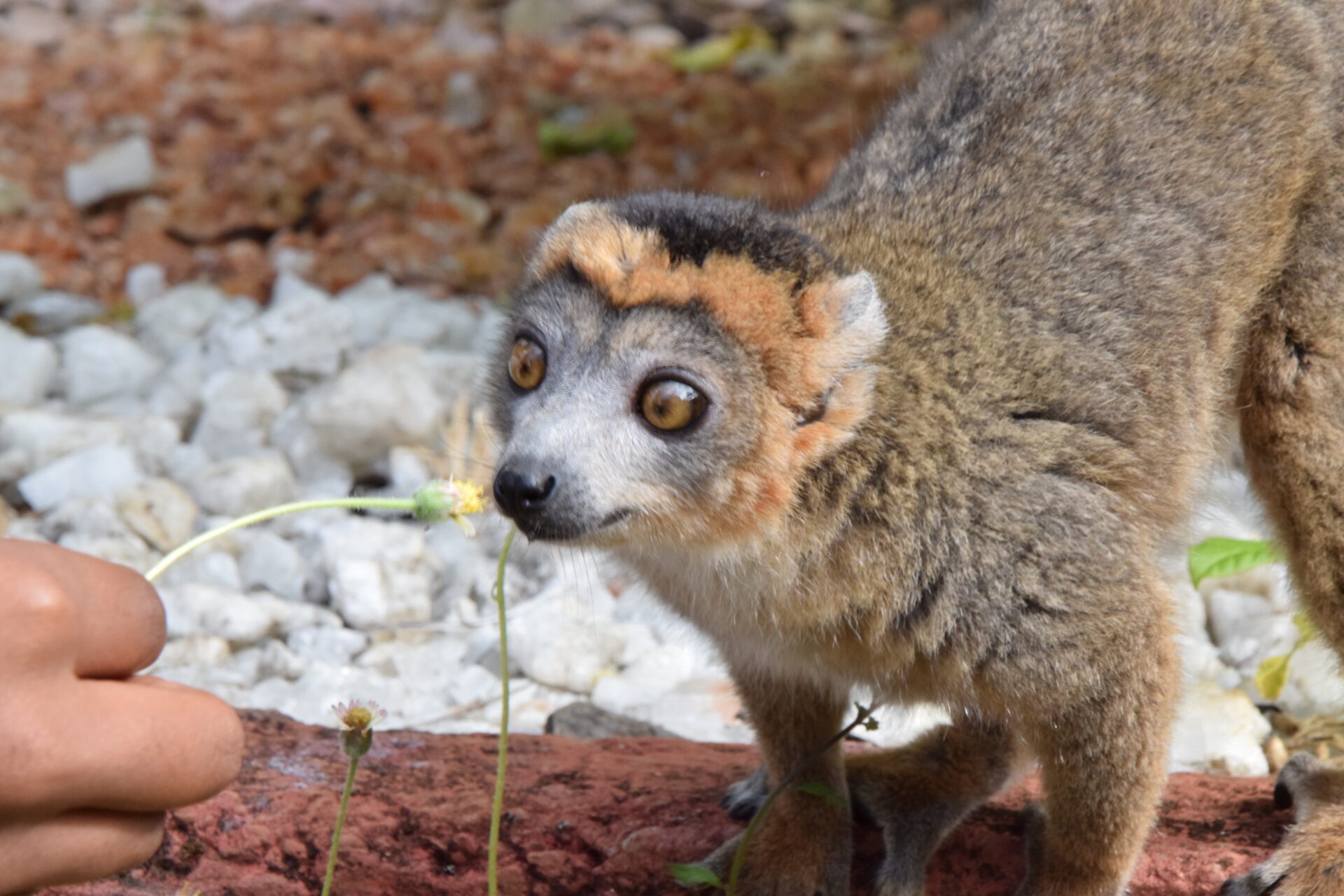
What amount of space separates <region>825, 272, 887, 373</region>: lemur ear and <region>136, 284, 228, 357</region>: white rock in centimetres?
538

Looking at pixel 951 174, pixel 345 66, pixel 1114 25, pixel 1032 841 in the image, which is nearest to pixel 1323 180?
pixel 1114 25

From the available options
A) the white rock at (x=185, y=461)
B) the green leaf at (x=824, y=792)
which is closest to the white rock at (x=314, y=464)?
the white rock at (x=185, y=461)

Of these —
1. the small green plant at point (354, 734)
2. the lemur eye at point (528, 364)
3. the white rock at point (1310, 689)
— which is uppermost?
the lemur eye at point (528, 364)

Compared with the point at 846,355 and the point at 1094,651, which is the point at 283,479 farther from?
the point at 1094,651

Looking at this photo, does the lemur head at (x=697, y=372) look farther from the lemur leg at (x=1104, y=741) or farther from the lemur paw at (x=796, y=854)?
the lemur paw at (x=796, y=854)

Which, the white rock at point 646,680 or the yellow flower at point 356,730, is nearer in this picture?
the yellow flower at point 356,730

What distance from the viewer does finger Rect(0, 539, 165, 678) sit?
2.48m

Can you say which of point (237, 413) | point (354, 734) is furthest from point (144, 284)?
point (354, 734)

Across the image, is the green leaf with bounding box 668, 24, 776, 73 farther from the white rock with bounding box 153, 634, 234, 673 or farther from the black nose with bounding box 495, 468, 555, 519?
the black nose with bounding box 495, 468, 555, 519

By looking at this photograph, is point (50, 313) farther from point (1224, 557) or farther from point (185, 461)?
point (1224, 557)

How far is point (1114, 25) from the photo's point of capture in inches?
178

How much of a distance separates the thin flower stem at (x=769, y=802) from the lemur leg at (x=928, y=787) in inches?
9.2

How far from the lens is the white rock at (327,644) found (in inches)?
229

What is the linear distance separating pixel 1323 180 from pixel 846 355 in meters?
1.63
